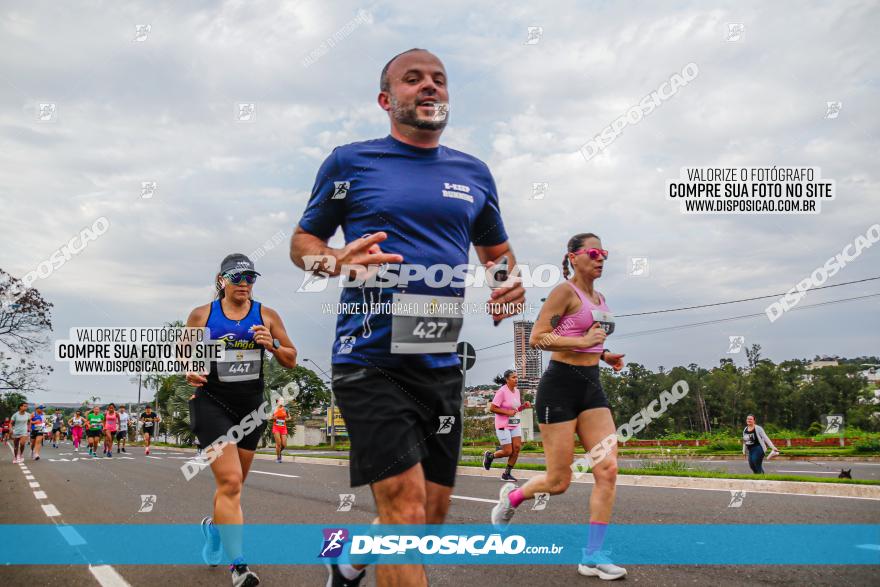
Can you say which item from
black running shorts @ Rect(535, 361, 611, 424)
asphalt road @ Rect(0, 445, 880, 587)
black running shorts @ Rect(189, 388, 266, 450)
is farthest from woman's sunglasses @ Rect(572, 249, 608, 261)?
black running shorts @ Rect(189, 388, 266, 450)

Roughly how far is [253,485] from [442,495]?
33.3ft

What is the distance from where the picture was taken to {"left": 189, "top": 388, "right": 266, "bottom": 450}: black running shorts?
15.2 feet

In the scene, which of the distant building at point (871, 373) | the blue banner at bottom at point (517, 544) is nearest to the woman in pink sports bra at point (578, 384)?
the blue banner at bottom at point (517, 544)

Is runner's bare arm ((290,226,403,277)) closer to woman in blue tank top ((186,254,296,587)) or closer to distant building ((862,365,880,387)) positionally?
woman in blue tank top ((186,254,296,587))

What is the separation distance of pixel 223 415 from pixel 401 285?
8.94 feet

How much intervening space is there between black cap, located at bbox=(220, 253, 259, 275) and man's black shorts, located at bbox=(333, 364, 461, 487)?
253 cm

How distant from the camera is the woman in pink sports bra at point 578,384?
472 cm

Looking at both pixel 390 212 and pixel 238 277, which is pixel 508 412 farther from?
pixel 390 212

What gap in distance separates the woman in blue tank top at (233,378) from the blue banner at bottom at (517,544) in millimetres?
372

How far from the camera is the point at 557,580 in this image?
176 inches

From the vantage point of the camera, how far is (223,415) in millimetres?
4746

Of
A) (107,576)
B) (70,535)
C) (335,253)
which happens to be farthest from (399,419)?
(70,535)

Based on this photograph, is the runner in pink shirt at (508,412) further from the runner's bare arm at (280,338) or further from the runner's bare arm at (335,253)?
the runner's bare arm at (335,253)

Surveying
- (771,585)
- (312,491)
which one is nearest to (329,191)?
(771,585)
